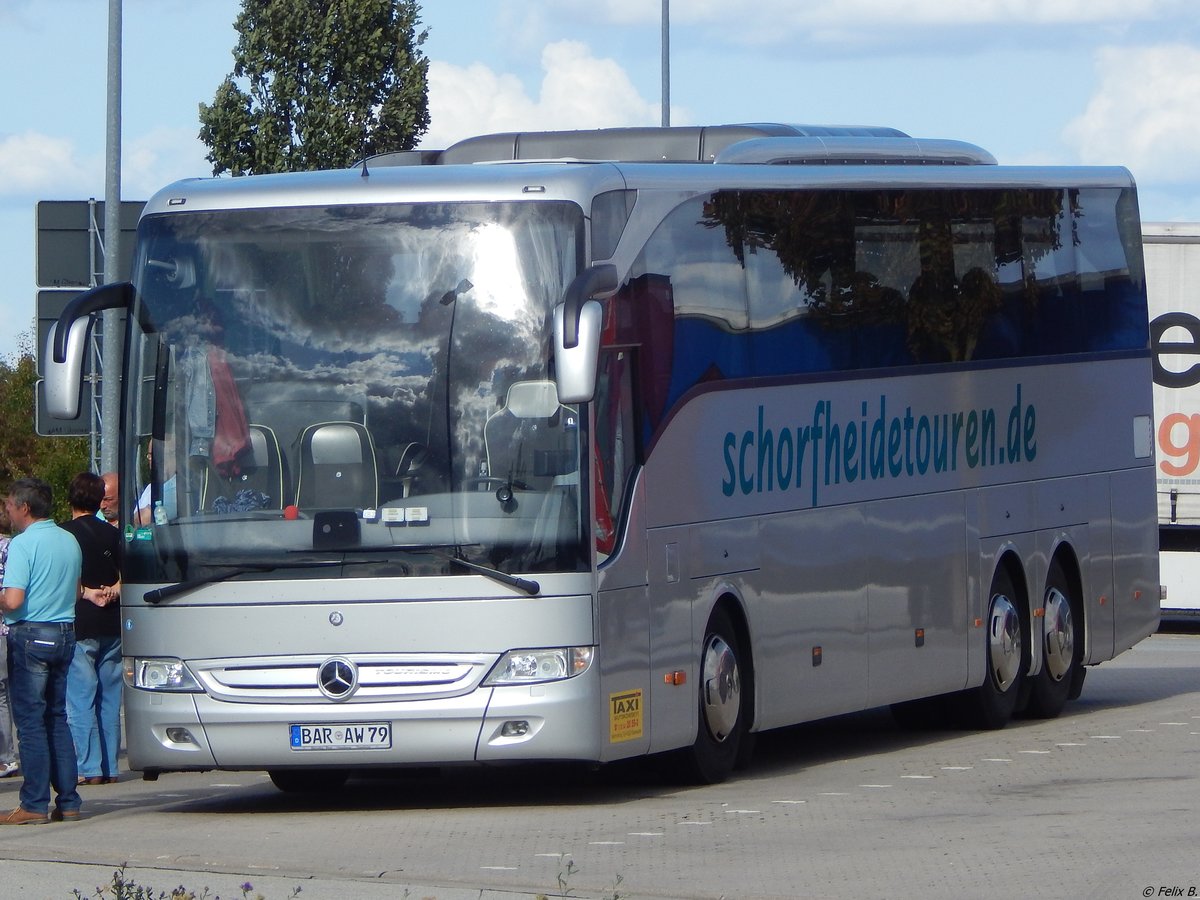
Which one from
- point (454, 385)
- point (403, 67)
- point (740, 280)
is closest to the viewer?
point (454, 385)

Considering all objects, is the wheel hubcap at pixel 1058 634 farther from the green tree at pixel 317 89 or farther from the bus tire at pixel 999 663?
the green tree at pixel 317 89

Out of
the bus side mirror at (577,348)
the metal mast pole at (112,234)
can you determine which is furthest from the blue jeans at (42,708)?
the metal mast pole at (112,234)

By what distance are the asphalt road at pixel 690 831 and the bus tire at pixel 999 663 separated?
0.67 metres

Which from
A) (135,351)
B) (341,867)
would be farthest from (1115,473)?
(341,867)

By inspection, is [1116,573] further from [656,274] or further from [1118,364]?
[656,274]

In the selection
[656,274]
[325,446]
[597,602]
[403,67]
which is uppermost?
[403,67]

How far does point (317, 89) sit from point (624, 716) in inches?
1533

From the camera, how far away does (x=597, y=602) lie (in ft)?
38.9

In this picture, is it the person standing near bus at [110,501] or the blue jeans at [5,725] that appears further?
the person standing near bus at [110,501]

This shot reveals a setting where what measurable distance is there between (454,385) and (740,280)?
99.2 inches

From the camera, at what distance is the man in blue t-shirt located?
471 inches

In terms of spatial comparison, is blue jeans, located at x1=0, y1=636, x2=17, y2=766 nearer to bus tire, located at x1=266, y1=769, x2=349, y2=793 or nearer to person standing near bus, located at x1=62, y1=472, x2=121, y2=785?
person standing near bus, located at x1=62, y1=472, x2=121, y2=785

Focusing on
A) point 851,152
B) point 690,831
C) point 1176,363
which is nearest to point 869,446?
point 851,152

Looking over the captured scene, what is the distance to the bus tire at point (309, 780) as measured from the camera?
13469 mm
